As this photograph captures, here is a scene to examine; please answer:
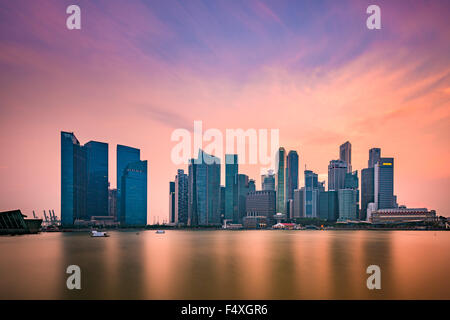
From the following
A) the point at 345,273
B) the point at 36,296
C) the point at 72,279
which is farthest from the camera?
the point at 345,273

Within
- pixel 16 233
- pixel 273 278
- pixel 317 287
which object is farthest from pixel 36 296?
pixel 16 233

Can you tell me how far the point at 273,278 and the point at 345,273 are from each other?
557 inches

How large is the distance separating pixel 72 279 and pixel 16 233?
606 ft

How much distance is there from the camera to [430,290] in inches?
1500

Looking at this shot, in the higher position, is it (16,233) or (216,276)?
(216,276)
